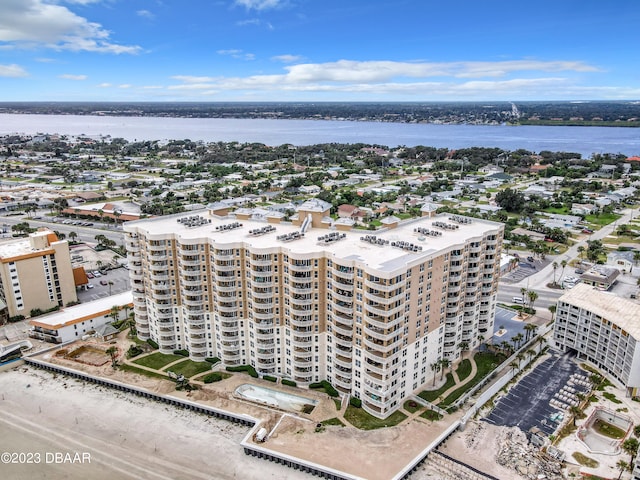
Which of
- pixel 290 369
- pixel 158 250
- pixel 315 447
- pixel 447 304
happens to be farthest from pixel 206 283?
pixel 447 304

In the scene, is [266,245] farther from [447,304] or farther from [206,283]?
[447,304]

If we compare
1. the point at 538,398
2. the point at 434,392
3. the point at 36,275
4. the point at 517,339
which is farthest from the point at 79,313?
the point at 538,398

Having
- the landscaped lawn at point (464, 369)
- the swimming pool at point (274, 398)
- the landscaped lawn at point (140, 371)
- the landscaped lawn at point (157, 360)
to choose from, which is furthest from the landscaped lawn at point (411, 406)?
the landscaped lawn at point (157, 360)

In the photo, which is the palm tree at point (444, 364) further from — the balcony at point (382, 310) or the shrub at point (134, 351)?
the shrub at point (134, 351)

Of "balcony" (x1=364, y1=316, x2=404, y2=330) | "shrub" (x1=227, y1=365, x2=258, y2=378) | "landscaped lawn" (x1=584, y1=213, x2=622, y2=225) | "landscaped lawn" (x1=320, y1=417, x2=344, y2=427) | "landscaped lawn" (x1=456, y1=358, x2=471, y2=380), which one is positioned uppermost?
"balcony" (x1=364, y1=316, x2=404, y2=330)

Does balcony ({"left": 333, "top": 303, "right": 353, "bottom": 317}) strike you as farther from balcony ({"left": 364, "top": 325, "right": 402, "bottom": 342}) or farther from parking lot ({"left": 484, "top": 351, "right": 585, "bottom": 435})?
parking lot ({"left": 484, "top": 351, "right": 585, "bottom": 435})

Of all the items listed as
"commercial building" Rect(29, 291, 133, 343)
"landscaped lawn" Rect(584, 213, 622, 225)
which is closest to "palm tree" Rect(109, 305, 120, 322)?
"commercial building" Rect(29, 291, 133, 343)
